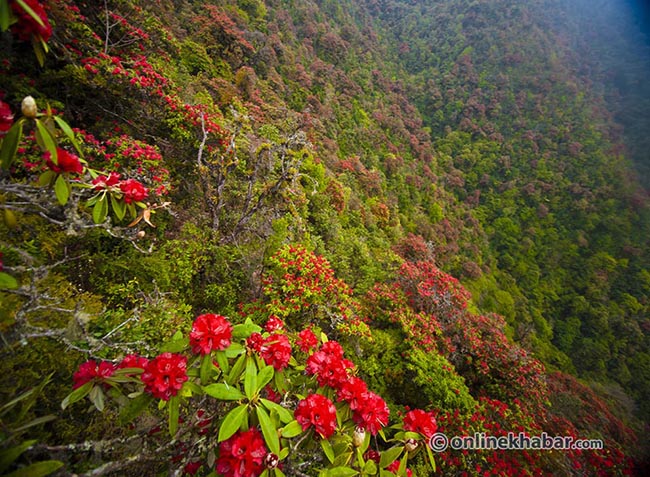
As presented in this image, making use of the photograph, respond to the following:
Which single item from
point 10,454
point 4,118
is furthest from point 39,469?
point 4,118

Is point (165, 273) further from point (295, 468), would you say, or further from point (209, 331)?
point (295, 468)

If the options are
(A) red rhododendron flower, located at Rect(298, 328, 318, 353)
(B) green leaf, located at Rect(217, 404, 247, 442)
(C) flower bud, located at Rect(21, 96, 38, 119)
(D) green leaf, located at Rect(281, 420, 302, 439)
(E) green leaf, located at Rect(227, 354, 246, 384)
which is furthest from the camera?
(A) red rhododendron flower, located at Rect(298, 328, 318, 353)

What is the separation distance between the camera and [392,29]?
26.0 metres

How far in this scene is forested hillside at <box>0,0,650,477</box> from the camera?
1131 mm

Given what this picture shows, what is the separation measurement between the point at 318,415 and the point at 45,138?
1.41 meters

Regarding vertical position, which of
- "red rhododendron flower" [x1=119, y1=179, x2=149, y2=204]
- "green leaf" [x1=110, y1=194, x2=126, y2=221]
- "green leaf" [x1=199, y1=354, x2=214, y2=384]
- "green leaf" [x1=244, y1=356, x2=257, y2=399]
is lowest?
"green leaf" [x1=199, y1=354, x2=214, y2=384]

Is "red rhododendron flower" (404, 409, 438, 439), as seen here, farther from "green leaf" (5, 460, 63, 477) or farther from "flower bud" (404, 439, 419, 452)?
"green leaf" (5, 460, 63, 477)

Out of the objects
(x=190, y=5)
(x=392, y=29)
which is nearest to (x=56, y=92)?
(x=190, y=5)

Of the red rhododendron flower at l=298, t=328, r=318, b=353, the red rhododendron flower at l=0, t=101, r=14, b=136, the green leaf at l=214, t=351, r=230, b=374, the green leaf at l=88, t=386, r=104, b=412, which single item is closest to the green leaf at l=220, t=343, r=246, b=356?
the green leaf at l=214, t=351, r=230, b=374

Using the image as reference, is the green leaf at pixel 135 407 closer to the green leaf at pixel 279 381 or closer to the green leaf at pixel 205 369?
the green leaf at pixel 205 369

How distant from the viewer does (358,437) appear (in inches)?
47.7

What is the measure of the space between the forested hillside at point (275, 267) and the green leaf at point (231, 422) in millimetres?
13

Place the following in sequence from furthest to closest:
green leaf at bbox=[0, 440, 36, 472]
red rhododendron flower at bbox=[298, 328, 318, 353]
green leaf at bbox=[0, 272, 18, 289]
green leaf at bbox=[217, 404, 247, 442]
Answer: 1. red rhododendron flower at bbox=[298, 328, 318, 353]
2. green leaf at bbox=[217, 404, 247, 442]
3. green leaf at bbox=[0, 272, 18, 289]
4. green leaf at bbox=[0, 440, 36, 472]

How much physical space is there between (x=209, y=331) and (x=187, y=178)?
3925mm
